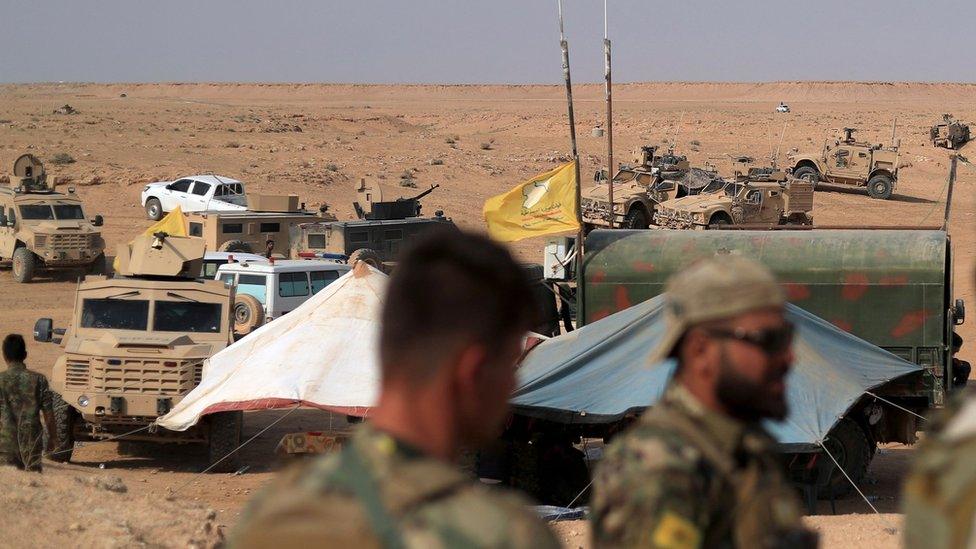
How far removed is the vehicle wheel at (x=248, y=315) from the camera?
14.0 metres

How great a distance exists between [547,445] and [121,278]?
4.79 m

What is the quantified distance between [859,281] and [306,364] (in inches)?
200

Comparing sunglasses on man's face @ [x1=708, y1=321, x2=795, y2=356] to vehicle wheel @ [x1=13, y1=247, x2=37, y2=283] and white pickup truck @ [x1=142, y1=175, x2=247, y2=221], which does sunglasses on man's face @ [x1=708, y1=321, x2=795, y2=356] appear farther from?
white pickup truck @ [x1=142, y1=175, x2=247, y2=221]

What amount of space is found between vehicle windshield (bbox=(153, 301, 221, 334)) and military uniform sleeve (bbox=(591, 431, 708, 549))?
994 centimetres

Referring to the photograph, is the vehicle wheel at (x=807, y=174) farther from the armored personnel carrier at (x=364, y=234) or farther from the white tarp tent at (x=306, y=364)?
the white tarp tent at (x=306, y=364)

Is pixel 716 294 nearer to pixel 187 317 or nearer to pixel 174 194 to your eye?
pixel 187 317

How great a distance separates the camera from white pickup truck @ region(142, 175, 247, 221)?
2669 centimetres

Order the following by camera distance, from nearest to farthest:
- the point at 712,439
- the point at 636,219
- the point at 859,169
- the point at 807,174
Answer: the point at 712,439 → the point at 636,219 → the point at 859,169 → the point at 807,174

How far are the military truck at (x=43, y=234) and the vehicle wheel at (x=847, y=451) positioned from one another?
14954mm

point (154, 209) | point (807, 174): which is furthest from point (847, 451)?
point (807, 174)

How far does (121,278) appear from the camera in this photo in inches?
477

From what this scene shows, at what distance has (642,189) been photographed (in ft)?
96.6

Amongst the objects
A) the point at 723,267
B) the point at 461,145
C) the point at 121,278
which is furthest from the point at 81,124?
the point at 723,267

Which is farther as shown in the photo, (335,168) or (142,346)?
(335,168)
